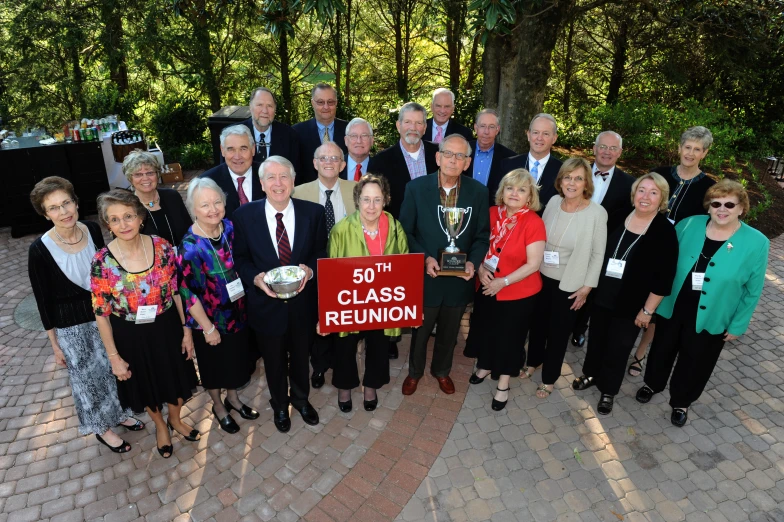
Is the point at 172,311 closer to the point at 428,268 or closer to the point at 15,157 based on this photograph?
the point at 428,268

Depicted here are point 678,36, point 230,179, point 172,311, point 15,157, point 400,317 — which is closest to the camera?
point 172,311

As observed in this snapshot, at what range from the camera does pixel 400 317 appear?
4.09m

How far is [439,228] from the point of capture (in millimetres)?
4414

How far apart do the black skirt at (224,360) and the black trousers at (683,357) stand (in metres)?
3.84

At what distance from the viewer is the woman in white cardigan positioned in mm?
4227

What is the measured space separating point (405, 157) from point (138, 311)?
3124 millimetres

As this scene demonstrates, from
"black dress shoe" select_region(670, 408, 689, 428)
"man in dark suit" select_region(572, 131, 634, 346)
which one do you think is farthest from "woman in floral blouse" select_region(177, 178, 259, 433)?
"black dress shoe" select_region(670, 408, 689, 428)

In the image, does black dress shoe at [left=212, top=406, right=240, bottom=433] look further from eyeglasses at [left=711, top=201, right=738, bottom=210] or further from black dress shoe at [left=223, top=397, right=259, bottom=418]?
eyeglasses at [left=711, top=201, right=738, bottom=210]

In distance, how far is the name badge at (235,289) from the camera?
3.89 m

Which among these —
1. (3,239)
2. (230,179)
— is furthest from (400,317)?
(3,239)

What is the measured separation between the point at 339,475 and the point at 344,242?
1.94 metres

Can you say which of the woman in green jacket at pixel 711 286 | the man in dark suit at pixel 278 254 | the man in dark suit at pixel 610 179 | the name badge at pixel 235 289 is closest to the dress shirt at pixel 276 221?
the man in dark suit at pixel 278 254

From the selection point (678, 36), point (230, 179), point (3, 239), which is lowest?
point (3, 239)

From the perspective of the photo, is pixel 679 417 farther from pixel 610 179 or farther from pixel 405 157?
pixel 405 157
